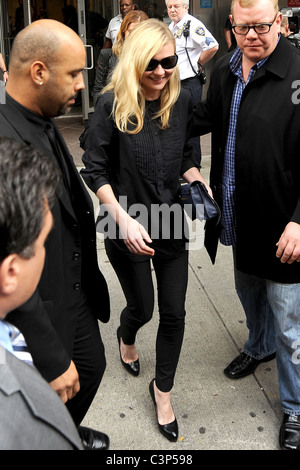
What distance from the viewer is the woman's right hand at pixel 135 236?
254 cm

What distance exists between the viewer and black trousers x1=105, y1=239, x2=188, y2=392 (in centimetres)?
279

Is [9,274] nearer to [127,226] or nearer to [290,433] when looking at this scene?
[127,226]

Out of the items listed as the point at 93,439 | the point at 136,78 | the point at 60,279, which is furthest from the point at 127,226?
the point at 93,439

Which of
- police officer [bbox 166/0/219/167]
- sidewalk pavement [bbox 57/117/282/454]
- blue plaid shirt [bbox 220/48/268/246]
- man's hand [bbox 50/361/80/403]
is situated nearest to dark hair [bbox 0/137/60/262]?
man's hand [bbox 50/361/80/403]

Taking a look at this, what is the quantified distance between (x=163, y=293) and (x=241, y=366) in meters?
0.78

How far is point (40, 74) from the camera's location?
198cm

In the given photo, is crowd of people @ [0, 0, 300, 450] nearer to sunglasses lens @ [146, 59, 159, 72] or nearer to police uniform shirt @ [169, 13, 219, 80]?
sunglasses lens @ [146, 59, 159, 72]

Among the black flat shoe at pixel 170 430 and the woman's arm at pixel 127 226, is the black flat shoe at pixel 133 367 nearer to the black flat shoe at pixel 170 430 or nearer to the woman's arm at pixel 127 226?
the black flat shoe at pixel 170 430

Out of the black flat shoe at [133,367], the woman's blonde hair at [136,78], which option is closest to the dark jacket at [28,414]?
the woman's blonde hair at [136,78]

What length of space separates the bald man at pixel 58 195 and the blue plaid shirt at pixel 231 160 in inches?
32.5

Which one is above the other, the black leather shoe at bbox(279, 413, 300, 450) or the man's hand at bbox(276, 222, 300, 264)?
the man's hand at bbox(276, 222, 300, 264)

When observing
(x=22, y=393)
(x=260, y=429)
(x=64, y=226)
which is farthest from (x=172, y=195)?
(x=22, y=393)

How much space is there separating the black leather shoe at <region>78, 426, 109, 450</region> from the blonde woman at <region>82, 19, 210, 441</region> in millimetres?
308

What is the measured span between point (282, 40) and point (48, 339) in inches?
66.9
